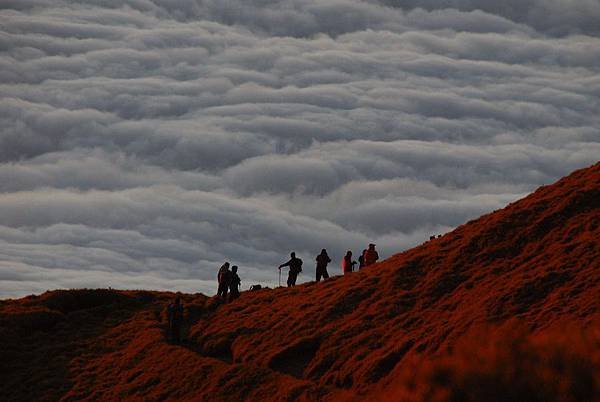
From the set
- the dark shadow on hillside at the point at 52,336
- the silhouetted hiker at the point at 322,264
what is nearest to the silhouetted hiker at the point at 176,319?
the dark shadow on hillside at the point at 52,336

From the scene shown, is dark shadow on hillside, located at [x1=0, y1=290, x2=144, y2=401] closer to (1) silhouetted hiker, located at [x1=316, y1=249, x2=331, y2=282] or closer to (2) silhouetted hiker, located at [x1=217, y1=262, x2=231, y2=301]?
(2) silhouetted hiker, located at [x1=217, y1=262, x2=231, y2=301]

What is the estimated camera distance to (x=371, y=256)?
42.6 metres

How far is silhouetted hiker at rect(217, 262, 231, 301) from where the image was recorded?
40.5 metres

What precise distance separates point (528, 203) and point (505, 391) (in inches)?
847

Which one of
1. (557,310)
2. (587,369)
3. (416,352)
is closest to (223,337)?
(416,352)

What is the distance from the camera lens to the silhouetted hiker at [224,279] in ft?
133

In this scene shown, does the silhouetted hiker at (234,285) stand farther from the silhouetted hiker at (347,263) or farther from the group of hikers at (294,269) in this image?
the silhouetted hiker at (347,263)

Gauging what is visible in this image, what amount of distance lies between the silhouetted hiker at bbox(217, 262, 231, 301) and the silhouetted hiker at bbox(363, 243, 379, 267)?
803 cm

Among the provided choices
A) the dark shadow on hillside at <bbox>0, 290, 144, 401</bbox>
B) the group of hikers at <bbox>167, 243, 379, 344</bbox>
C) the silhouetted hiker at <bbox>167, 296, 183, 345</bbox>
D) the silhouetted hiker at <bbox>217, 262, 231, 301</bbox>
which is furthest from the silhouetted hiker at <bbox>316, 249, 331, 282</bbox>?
the dark shadow on hillside at <bbox>0, 290, 144, 401</bbox>

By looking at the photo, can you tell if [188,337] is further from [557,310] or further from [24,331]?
[557,310]

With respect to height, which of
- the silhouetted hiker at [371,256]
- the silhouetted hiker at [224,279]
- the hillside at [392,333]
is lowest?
Result: the hillside at [392,333]

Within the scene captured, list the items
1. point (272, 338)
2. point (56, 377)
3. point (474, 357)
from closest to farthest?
point (474, 357) < point (272, 338) < point (56, 377)

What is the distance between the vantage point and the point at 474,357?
18156 millimetres

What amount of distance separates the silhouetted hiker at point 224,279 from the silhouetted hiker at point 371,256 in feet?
26.4
